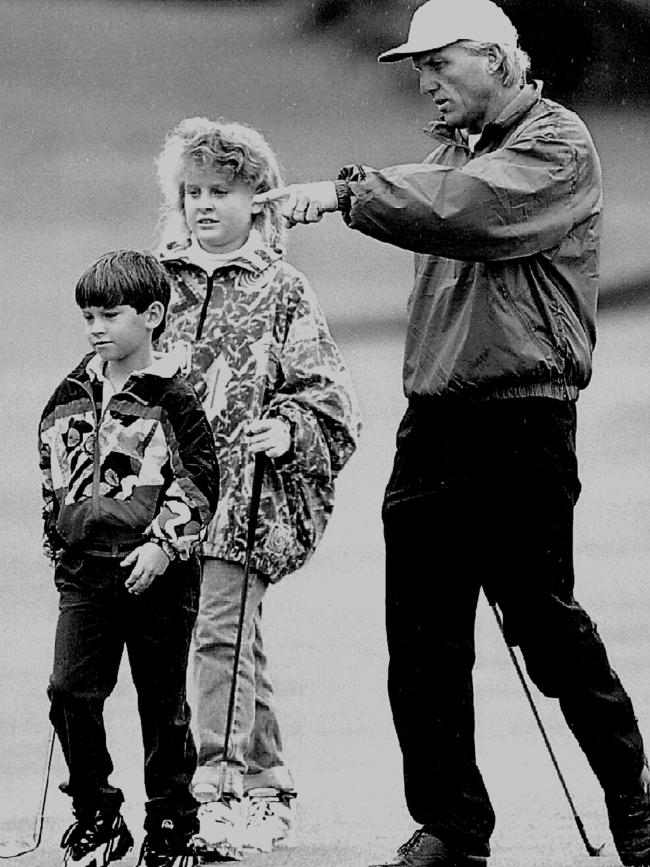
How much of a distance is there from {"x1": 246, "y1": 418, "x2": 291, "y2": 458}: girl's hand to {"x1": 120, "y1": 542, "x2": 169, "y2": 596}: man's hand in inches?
17.8

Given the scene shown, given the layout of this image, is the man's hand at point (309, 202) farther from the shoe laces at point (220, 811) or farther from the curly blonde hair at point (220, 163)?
the shoe laces at point (220, 811)

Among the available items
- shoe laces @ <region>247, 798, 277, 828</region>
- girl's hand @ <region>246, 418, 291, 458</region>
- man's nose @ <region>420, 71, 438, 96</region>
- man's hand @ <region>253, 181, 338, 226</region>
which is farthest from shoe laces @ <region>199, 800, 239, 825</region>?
man's nose @ <region>420, 71, 438, 96</region>

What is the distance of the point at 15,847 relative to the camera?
427 cm

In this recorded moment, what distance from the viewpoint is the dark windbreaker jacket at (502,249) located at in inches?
144

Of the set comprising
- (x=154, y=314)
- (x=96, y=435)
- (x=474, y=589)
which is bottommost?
(x=474, y=589)

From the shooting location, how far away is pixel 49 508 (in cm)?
399

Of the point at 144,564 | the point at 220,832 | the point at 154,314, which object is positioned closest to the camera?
the point at 144,564

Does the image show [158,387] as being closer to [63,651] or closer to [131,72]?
[63,651]

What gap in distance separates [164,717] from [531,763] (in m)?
1.64

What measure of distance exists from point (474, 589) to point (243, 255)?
95cm

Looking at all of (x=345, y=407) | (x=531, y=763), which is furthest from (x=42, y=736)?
(x=345, y=407)

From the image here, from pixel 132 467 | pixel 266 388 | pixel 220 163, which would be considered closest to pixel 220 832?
pixel 132 467

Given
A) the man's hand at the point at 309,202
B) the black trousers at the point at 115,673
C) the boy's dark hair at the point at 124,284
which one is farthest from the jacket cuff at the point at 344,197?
the black trousers at the point at 115,673

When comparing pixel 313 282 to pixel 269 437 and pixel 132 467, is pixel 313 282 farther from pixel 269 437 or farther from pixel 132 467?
pixel 132 467
